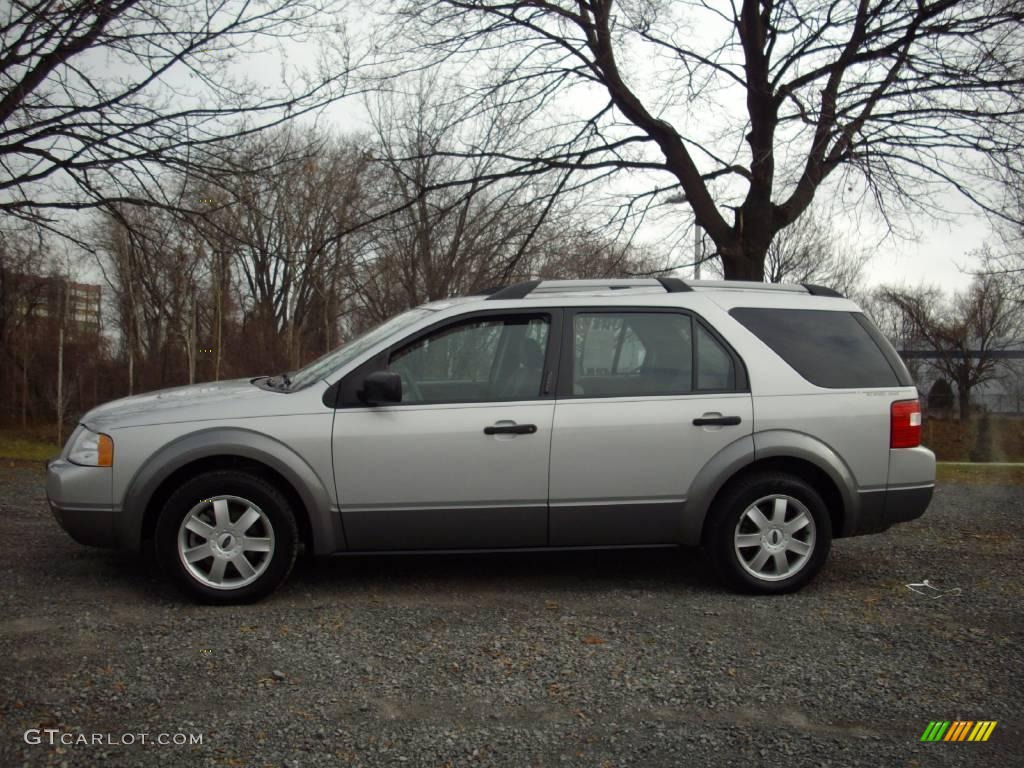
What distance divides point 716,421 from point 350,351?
83.3 inches

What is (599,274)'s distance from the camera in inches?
587

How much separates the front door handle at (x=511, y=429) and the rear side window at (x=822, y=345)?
1.41 meters

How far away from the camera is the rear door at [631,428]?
502cm

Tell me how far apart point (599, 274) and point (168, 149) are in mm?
7172

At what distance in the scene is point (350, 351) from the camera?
5.36 meters

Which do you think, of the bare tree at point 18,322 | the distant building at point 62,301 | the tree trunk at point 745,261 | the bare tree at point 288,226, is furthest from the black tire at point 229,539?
the distant building at point 62,301

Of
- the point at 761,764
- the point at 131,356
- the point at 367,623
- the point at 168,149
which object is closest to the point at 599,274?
the point at 168,149

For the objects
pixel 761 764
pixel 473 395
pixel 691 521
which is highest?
pixel 473 395

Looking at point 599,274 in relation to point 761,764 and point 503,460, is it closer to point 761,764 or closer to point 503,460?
point 503,460

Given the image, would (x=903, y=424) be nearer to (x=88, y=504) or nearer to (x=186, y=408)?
(x=186, y=408)

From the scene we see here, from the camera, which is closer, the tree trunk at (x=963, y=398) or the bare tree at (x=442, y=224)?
the bare tree at (x=442, y=224)

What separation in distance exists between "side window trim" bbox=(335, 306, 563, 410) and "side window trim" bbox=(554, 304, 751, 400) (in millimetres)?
35

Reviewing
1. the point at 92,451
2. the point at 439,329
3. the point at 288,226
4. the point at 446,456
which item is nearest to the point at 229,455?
the point at 92,451

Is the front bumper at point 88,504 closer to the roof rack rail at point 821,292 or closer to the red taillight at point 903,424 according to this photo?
the roof rack rail at point 821,292
